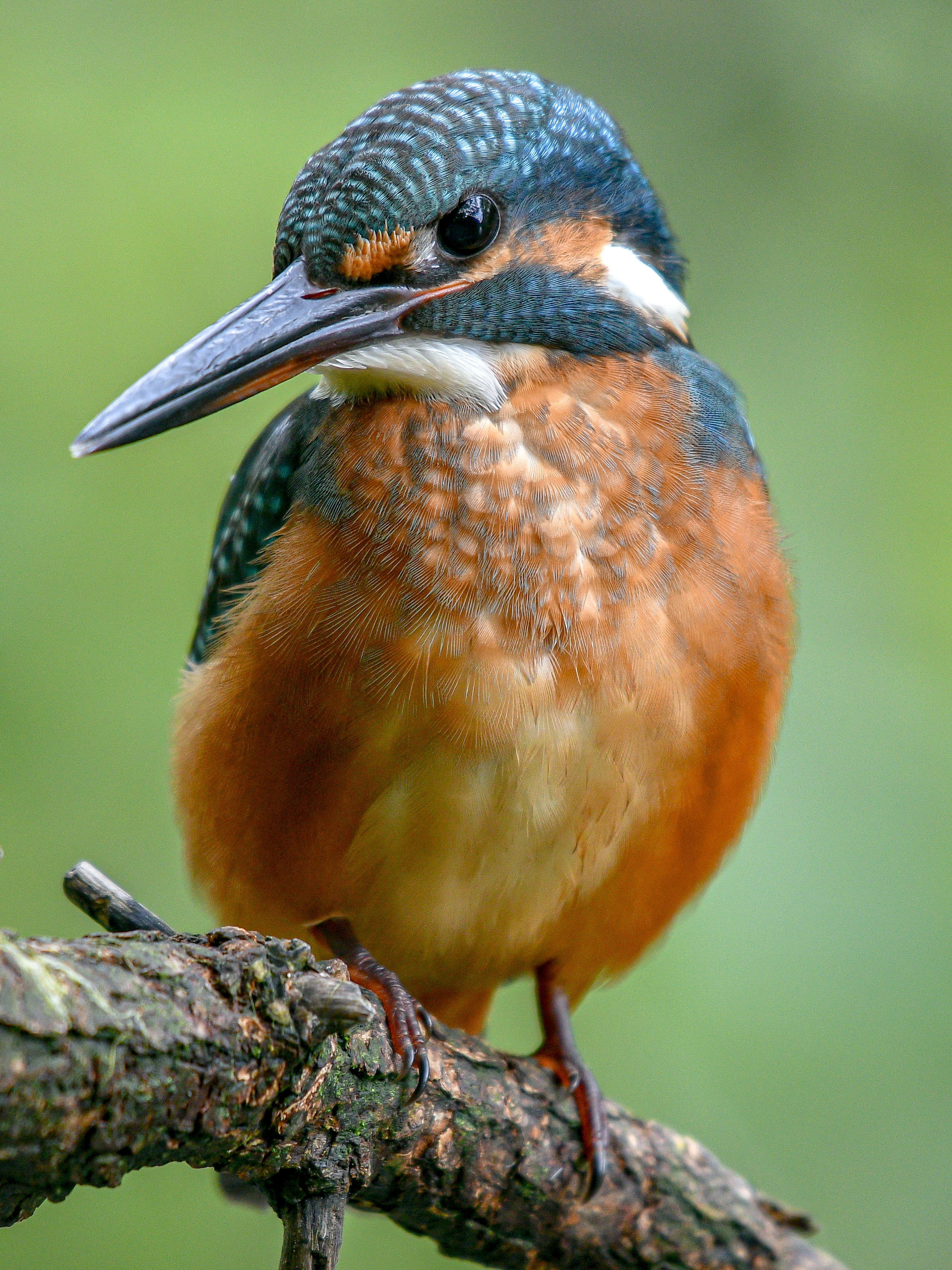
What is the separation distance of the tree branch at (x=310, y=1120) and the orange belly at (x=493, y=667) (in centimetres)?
33

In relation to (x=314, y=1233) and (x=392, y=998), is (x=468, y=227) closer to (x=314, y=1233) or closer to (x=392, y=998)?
(x=392, y=998)

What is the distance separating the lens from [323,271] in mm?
1835

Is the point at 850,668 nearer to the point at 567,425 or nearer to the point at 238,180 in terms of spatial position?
the point at 567,425

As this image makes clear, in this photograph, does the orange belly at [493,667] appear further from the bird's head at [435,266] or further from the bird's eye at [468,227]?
the bird's eye at [468,227]

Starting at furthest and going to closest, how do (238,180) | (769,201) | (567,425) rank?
(769,201)
(238,180)
(567,425)

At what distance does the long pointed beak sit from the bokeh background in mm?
1177

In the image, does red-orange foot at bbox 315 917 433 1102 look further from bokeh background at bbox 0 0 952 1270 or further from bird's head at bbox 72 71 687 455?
bird's head at bbox 72 71 687 455

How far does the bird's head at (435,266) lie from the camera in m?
1.78

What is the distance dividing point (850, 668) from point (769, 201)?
4.71ft

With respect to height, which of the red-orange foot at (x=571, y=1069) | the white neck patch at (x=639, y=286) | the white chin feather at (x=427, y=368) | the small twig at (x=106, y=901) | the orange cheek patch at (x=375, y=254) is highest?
the white neck patch at (x=639, y=286)

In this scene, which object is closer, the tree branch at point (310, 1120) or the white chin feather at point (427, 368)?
the tree branch at point (310, 1120)

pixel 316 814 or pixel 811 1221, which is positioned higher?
pixel 316 814

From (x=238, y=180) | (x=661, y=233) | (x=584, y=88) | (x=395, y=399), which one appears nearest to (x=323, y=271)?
(x=395, y=399)

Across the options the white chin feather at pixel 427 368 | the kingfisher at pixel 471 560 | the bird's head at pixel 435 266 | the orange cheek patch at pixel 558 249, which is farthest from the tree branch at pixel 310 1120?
the orange cheek patch at pixel 558 249
